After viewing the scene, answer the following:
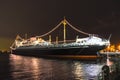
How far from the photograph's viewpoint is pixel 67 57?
100 meters

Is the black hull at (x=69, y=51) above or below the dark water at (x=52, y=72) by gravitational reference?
above

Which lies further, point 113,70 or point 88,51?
point 88,51

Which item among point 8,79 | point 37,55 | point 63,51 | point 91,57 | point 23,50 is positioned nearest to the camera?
point 8,79

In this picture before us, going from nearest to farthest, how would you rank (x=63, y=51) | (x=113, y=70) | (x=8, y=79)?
(x=113, y=70) < (x=8, y=79) < (x=63, y=51)

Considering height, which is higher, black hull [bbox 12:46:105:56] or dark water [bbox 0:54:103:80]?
black hull [bbox 12:46:105:56]

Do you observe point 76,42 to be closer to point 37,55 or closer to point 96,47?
point 96,47

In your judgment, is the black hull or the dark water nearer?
the dark water

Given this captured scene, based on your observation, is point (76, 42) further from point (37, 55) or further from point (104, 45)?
point (37, 55)

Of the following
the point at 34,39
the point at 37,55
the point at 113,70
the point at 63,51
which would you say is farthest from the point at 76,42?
the point at 113,70

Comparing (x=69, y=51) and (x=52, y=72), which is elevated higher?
(x=69, y=51)

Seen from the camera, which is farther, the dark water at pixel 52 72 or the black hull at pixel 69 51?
the black hull at pixel 69 51

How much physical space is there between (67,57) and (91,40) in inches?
432

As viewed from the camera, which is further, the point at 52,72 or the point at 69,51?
the point at 69,51

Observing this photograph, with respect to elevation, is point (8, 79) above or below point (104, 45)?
below
